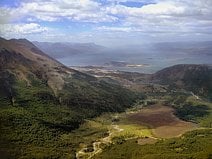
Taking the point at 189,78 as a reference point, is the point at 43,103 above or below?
above

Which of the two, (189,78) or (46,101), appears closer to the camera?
(46,101)

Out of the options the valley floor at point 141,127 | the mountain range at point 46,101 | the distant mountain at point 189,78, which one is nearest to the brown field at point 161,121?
the valley floor at point 141,127

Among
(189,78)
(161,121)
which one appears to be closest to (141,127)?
(161,121)

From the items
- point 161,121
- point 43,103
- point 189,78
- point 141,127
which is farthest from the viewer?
point 189,78

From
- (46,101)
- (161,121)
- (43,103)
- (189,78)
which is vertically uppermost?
(46,101)

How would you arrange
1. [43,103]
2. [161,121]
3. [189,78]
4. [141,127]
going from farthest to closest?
[189,78] → [161,121] → [43,103] → [141,127]

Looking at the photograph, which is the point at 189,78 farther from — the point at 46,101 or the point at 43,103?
the point at 43,103

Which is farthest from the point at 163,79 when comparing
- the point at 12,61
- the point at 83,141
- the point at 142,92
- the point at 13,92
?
the point at 83,141
